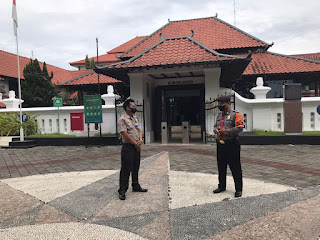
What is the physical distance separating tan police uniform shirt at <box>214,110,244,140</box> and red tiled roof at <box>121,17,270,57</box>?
12543 mm

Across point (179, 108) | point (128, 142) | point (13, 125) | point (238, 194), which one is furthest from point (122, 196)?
point (13, 125)

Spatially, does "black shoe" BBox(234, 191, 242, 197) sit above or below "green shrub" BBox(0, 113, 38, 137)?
below

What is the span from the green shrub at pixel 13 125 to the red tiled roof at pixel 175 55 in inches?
237

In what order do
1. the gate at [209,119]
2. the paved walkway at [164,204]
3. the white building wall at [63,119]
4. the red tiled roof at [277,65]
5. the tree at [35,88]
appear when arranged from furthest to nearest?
the tree at [35,88] < the red tiled roof at [277,65] < the white building wall at [63,119] < the gate at [209,119] < the paved walkway at [164,204]

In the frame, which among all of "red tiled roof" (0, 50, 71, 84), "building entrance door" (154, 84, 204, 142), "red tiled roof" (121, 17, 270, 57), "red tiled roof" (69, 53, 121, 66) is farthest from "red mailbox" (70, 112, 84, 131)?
"red tiled roof" (69, 53, 121, 66)

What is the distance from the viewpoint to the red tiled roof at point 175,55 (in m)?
9.93

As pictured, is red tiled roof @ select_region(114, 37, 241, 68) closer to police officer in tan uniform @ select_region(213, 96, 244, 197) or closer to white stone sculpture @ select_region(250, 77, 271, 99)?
white stone sculpture @ select_region(250, 77, 271, 99)

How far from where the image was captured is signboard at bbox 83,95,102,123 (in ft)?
34.5

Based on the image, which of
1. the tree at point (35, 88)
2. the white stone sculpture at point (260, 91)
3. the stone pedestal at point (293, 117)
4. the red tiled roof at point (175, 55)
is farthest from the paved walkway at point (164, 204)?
the tree at point (35, 88)

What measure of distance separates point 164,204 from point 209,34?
1682 centimetres

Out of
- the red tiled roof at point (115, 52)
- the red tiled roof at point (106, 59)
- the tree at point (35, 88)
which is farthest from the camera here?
the red tiled roof at point (106, 59)

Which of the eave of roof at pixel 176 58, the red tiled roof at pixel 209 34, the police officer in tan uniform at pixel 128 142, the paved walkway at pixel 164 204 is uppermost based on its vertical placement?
the red tiled roof at pixel 209 34

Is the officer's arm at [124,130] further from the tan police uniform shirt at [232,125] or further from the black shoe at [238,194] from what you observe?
the black shoe at [238,194]

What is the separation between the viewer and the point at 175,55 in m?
10.6
